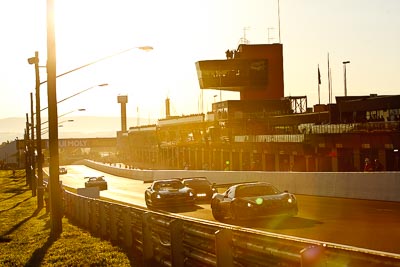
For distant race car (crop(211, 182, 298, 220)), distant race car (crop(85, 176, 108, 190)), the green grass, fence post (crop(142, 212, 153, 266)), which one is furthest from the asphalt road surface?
distant race car (crop(85, 176, 108, 190))

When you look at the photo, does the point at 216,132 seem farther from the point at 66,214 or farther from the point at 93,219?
the point at 93,219

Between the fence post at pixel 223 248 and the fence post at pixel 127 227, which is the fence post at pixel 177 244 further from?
the fence post at pixel 127 227

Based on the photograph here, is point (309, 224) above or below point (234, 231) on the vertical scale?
below

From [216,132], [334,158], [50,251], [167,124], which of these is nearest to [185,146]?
[216,132]

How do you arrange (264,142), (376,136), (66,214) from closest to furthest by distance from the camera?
(66,214) < (376,136) < (264,142)

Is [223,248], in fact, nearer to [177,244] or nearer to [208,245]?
[208,245]

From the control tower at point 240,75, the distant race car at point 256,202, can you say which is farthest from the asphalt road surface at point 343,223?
the control tower at point 240,75

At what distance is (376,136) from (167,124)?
87.9 metres

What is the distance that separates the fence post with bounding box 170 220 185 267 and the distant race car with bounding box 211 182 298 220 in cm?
1143

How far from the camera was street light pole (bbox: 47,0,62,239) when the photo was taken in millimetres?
20297

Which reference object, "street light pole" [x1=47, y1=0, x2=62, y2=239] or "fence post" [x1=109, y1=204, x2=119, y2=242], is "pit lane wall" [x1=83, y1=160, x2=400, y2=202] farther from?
"fence post" [x1=109, y1=204, x2=119, y2=242]

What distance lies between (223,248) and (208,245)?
3.04 feet

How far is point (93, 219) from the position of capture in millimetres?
22359

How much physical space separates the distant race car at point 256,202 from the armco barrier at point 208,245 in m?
5.55
